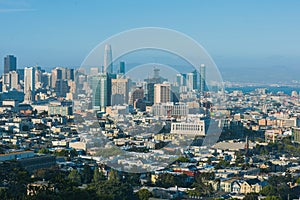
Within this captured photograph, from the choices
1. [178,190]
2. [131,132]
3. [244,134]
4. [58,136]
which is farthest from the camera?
[244,134]

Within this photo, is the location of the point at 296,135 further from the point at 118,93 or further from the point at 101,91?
the point at 101,91

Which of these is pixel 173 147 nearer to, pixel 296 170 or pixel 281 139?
pixel 296 170

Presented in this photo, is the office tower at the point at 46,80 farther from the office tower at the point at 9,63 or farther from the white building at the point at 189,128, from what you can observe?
the white building at the point at 189,128

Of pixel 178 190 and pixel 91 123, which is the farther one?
pixel 91 123

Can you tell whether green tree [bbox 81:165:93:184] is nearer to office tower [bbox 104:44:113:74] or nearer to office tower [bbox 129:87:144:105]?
office tower [bbox 104:44:113:74]

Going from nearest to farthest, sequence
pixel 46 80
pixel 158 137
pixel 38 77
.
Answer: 1. pixel 158 137
2. pixel 38 77
3. pixel 46 80

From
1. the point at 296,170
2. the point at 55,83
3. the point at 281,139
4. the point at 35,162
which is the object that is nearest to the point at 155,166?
the point at 35,162

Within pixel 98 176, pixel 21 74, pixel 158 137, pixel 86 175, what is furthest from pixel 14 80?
pixel 98 176
